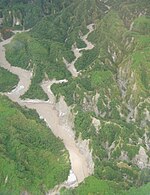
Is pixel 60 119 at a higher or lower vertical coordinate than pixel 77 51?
higher

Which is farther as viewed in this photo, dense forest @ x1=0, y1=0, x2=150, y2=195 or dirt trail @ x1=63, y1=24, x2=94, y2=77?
dirt trail @ x1=63, y1=24, x2=94, y2=77

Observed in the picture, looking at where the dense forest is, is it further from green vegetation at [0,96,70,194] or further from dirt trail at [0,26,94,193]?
dirt trail at [0,26,94,193]

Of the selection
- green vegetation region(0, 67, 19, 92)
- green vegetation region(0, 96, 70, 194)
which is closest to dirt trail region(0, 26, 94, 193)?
green vegetation region(0, 67, 19, 92)

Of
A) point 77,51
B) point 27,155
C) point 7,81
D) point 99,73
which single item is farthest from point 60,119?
point 77,51

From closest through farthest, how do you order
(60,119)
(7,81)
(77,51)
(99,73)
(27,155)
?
(27,155), (60,119), (99,73), (7,81), (77,51)

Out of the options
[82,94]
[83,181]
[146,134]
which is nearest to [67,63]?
[82,94]

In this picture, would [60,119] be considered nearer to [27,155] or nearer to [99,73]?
[99,73]

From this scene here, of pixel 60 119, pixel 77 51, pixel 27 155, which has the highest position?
pixel 27 155
